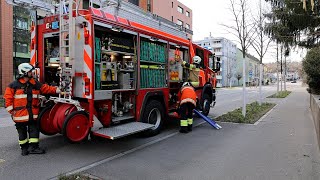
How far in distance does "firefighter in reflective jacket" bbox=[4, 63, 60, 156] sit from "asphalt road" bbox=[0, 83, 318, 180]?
298 mm

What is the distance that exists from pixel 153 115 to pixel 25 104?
3.07m

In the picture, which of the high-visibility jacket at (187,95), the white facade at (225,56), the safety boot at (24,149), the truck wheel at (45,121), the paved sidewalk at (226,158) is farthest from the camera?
the white facade at (225,56)

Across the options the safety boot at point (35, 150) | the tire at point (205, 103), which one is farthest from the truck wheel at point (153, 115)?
the tire at point (205, 103)

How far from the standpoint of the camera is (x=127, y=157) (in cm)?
552

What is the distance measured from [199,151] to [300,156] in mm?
2039

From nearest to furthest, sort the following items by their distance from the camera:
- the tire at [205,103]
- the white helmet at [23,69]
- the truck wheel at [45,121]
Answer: the white helmet at [23,69], the truck wheel at [45,121], the tire at [205,103]

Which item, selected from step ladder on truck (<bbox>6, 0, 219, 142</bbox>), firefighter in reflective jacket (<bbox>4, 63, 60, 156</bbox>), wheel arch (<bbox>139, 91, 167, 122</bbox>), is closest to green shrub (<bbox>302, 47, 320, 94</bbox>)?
step ladder on truck (<bbox>6, 0, 219, 142</bbox>)

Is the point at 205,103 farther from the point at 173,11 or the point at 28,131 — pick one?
the point at 173,11

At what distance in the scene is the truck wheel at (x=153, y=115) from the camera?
6840 mm

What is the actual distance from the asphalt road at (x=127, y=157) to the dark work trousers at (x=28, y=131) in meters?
0.32

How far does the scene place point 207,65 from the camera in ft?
34.4

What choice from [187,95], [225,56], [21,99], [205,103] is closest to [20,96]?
[21,99]

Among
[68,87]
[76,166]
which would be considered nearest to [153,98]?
[68,87]

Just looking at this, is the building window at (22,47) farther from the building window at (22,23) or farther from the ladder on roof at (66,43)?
the ladder on roof at (66,43)
